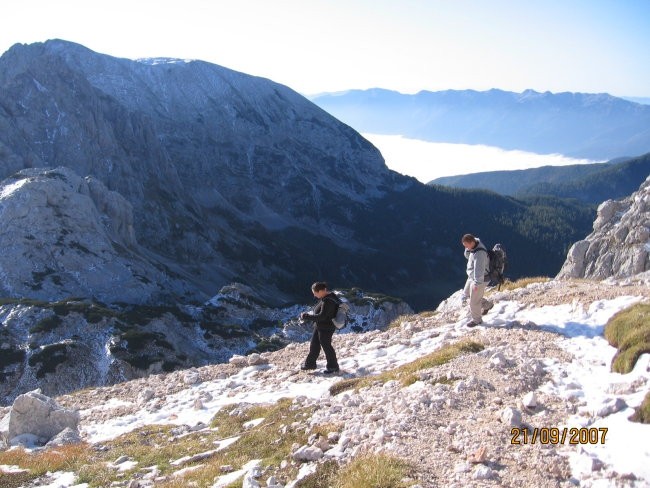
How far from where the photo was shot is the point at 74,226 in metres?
92.1

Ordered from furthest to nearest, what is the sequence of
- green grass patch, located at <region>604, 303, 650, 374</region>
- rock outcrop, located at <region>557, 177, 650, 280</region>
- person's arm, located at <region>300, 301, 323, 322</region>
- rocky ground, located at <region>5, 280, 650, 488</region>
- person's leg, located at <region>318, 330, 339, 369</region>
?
rock outcrop, located at <region>557, 177, 650, 280</region>, person's leg, located at <region>318, 330, 339, 369</region>, person's arm, located at <region>300, 301, 323, 322</region>, green grass patch, located at <region>604, 303, 650, 374</region>, rocky ground, located at <region>5, 280, 650, 488</region>

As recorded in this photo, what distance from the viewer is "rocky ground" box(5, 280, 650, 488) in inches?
346

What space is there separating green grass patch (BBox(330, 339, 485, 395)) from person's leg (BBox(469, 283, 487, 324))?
2884 millimetres

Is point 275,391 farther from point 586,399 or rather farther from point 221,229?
point 221,229

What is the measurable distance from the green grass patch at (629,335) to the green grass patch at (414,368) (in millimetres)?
3445

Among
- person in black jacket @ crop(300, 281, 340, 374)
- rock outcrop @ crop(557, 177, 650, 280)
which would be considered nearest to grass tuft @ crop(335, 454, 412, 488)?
person in black jacket @ crop(300, 281, 340, 374)

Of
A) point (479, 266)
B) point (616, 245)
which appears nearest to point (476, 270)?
point (479, 266)

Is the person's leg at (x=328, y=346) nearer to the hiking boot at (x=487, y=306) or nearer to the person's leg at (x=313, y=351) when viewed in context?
the person's leg at (x=313, y=351)

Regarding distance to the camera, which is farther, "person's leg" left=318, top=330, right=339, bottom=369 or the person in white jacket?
the person in white jacket

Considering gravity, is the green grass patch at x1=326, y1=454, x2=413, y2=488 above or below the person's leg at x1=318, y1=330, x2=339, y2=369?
above

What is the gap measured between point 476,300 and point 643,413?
10087 mm

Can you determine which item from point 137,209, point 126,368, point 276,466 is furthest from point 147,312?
point 137,209
